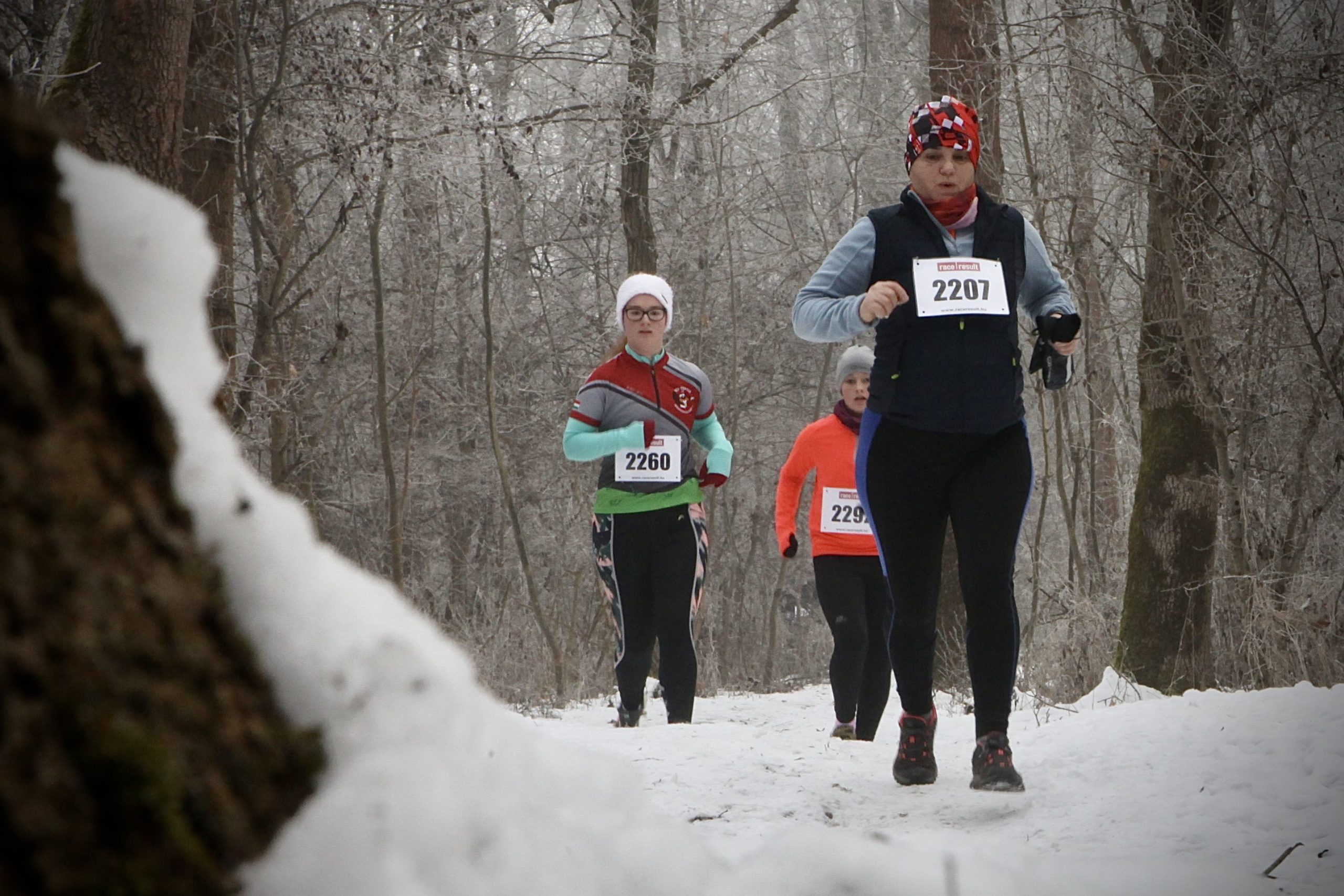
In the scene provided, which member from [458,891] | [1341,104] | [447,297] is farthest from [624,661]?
[447,297]

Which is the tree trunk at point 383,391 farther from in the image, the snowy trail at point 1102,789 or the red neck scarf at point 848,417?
the snowy trail at point 1102,789

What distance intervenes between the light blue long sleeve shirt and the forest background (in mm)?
2883

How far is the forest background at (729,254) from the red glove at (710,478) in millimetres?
2652

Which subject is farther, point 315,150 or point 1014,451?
point 315,150

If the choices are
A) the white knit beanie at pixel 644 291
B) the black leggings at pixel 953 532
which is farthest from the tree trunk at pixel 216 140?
the black leggings at pixel 953 532

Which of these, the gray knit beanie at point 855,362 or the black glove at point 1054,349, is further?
the gray knit beanie at point 855,362

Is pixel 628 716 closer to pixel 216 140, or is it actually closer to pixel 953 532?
pixel 953 532

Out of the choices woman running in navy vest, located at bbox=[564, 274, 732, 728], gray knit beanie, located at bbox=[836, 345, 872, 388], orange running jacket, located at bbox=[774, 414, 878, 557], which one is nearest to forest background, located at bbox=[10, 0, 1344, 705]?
gray knit beanie, located at bbox=[836, 345, 872, 388]

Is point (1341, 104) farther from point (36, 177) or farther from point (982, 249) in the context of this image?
point (36, 177)

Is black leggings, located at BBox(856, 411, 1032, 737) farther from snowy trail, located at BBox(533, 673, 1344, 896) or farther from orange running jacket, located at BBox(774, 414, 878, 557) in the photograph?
orange running jacket, located at BBox(774, 414, 878, 557)

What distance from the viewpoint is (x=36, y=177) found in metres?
0.90

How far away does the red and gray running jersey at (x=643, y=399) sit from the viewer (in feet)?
20.7

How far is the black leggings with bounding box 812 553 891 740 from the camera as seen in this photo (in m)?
6.06

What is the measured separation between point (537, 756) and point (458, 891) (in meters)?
0.26
